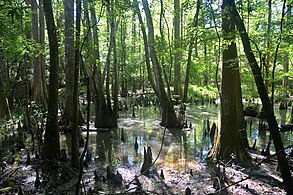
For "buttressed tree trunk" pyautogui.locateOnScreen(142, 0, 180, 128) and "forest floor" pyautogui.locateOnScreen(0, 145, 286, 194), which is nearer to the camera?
"forest floor" pyautogui.locateOnScreen(0, 145, 286, 194)

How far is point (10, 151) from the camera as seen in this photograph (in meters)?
6.67

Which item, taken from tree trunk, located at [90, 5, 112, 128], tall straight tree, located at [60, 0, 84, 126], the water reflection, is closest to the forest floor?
the water reflection

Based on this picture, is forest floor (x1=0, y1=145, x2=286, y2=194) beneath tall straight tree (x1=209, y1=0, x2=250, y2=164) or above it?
beneath

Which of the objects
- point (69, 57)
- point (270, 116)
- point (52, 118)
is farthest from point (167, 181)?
point (69, 57)

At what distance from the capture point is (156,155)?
22.5 ft

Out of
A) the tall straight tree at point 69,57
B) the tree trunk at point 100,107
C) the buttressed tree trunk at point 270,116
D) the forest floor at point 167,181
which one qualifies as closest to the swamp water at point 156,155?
the forest floor at point 167,181

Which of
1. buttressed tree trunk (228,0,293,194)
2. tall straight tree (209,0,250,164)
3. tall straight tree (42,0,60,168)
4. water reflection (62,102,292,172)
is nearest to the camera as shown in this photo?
buttressed tree trunk (228,0,293,194)

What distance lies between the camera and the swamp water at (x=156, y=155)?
4.80 meters

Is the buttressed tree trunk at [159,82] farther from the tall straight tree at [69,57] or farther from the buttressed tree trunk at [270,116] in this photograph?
the buttressed tree trunk at [270,116]

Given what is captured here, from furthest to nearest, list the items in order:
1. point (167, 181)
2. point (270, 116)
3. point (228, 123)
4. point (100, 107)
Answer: point (100, 107), point (228, 123), point (167, 181), point (270, 116)

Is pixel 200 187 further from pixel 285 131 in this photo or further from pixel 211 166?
pixel 285 131

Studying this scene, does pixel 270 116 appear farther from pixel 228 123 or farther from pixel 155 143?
pixel 155 143

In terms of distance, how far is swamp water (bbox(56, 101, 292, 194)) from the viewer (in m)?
4.80

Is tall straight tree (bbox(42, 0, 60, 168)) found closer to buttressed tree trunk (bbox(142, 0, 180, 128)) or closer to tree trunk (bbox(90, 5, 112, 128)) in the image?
tree trunk (bbox(90, 5, 112, 128))
